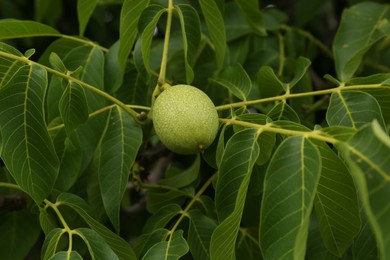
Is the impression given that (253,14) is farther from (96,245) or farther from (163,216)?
(96,245)

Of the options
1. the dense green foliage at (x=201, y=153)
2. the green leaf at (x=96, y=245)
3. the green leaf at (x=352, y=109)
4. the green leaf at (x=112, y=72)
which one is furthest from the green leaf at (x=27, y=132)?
the green leaf at (x=352, y=109)

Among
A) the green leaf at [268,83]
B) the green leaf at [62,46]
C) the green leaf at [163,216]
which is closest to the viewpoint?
the green leaf at [163,216]

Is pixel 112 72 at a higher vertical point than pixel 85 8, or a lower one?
lower

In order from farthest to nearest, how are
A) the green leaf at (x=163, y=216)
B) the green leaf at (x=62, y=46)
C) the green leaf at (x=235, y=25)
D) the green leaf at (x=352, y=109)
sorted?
the green leaf at (x=235, y=25)
the green leaf at (x=62, y=46)
the green leaf at (x=163, y=216)
the green leaf at (x=352, y=109)

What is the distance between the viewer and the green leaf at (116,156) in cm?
123

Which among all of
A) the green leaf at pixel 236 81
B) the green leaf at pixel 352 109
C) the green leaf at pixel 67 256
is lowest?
the green leaf at pixel 67 256

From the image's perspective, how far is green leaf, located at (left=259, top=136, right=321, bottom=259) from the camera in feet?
3.05

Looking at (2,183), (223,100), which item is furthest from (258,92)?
(2,183)

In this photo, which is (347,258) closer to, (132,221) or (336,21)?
(132,221)

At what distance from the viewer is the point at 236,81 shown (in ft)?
4.68

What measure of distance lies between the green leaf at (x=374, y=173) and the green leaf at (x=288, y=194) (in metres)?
0.08

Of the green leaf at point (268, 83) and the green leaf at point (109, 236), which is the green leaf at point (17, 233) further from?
the green leaf at point (268, 83)

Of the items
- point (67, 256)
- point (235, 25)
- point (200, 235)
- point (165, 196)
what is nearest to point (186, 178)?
point (165, 196)

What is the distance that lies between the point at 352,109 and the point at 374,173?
38cm
